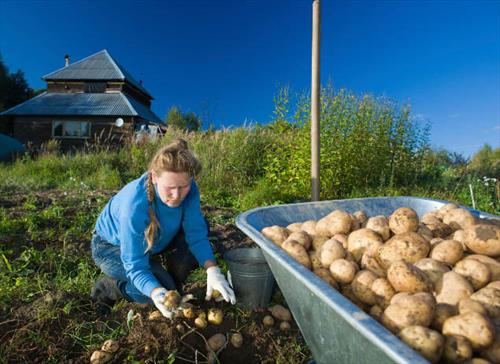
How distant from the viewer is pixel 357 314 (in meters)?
0.91

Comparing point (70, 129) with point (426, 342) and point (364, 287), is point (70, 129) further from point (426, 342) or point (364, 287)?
point (426, 342)

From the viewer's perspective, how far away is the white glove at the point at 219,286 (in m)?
2.11

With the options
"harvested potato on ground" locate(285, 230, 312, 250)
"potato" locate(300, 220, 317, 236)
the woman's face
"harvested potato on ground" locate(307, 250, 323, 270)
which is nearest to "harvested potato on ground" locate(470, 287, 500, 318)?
"harvested potato on ground" locate(307, 250, 323, 270)

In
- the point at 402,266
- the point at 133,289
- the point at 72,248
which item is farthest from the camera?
the point at 72,248

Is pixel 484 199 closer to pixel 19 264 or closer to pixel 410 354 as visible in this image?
pixel 410 354

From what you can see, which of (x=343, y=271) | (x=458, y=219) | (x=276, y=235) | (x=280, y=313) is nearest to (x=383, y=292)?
(x=343, y=271)

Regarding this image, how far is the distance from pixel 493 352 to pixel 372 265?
19.4 inches

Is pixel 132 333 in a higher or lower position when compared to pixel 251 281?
lower

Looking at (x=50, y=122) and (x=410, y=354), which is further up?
(x=50, y=122)

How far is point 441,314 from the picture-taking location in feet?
3.60

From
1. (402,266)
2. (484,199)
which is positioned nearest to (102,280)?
(402,266)

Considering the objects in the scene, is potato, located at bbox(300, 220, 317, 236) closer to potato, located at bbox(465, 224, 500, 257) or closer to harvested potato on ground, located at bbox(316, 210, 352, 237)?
harvested potato on ground, located at bbox(316, 210, 352, 237)

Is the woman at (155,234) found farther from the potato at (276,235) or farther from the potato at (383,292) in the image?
the potato at (383,292)

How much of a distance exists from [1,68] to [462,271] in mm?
42438
